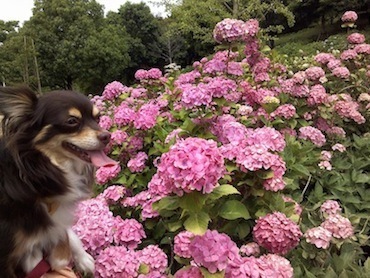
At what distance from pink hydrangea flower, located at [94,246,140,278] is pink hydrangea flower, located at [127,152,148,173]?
90cm

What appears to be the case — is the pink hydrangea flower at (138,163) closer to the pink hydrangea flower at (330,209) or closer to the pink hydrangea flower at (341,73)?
the pink hydrangea flower at (330,209)

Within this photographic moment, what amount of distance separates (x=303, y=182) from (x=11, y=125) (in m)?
2.05

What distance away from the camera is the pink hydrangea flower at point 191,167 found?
133cm

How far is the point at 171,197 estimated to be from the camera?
5.06 ft

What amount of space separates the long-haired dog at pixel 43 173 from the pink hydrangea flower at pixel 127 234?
0.19 m

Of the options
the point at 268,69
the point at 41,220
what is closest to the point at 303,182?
the point at 268,69

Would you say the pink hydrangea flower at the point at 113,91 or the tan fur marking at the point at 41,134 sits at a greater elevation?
the tan fur marking at the point at 41,134

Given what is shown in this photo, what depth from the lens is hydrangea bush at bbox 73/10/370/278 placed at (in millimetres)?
1437

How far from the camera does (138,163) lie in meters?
2.66

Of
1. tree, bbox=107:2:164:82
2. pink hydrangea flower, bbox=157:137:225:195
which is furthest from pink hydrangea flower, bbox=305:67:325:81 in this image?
tree, bbox=107:2:164:82

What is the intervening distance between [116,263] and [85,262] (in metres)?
0.34

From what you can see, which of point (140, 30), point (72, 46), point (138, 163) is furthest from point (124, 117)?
point (140, 30)

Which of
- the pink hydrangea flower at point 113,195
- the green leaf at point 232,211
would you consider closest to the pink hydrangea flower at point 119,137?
the pink hydrangea flower at point 113,195

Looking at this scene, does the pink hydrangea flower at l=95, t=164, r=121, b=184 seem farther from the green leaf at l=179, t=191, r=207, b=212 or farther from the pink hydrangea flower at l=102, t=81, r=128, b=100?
the pink hydrangea flower at l=102, t=81, r=128, b=100
